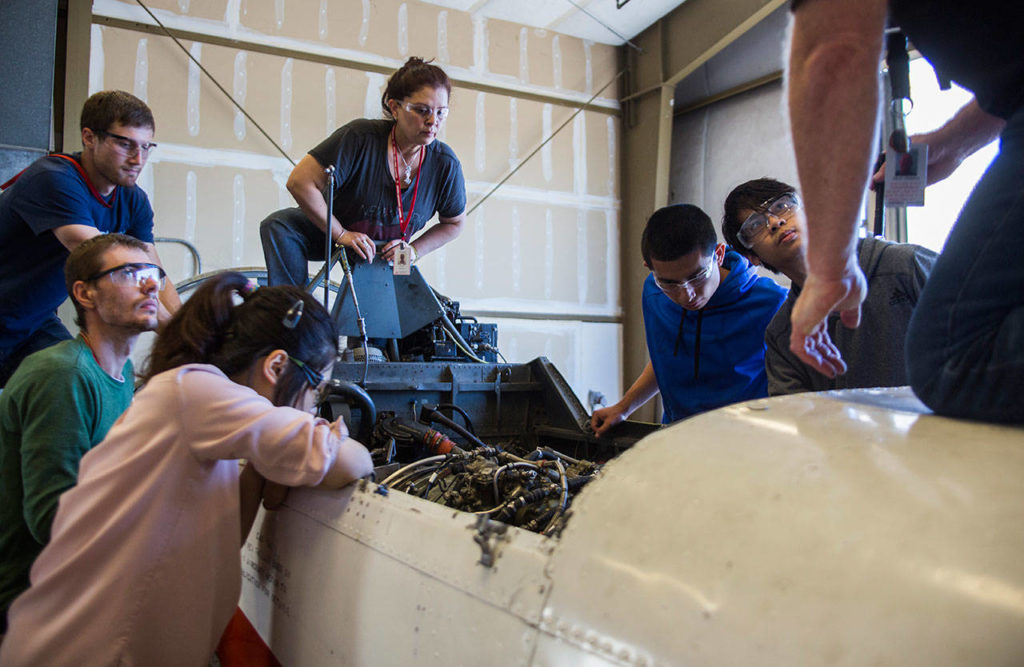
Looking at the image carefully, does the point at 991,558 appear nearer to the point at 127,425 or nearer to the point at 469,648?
the point at 469,648

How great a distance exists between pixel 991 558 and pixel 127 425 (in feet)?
4.45

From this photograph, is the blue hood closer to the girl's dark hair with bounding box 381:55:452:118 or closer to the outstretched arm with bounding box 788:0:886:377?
the girl's dark hair with bounding box 381:55:452:118

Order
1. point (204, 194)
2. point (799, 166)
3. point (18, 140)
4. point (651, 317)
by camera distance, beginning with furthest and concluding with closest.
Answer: point (204, 194), point (18, 140), point (651, 317), point (799, 166)

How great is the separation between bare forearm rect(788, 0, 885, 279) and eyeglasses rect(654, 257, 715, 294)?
4.68ft

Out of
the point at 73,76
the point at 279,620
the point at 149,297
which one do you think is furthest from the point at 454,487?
the point at 73,76

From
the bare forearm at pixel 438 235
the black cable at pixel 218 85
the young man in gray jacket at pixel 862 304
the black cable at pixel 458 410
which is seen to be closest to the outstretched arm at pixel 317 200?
the bare forearm at pixel 438 235

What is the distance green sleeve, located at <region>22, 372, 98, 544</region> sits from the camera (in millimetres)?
1582

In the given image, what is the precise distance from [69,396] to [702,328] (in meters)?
2.11

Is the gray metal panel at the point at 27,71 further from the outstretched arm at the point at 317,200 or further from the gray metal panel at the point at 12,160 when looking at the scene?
the outstretched arm at the point at 317,200

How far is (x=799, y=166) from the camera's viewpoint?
34.1 inches

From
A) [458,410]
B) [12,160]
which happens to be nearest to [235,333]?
[458,410]

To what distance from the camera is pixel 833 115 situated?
82 cm

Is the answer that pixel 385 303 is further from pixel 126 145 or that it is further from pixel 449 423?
pixel 126 145

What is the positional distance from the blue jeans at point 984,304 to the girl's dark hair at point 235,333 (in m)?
1.16
